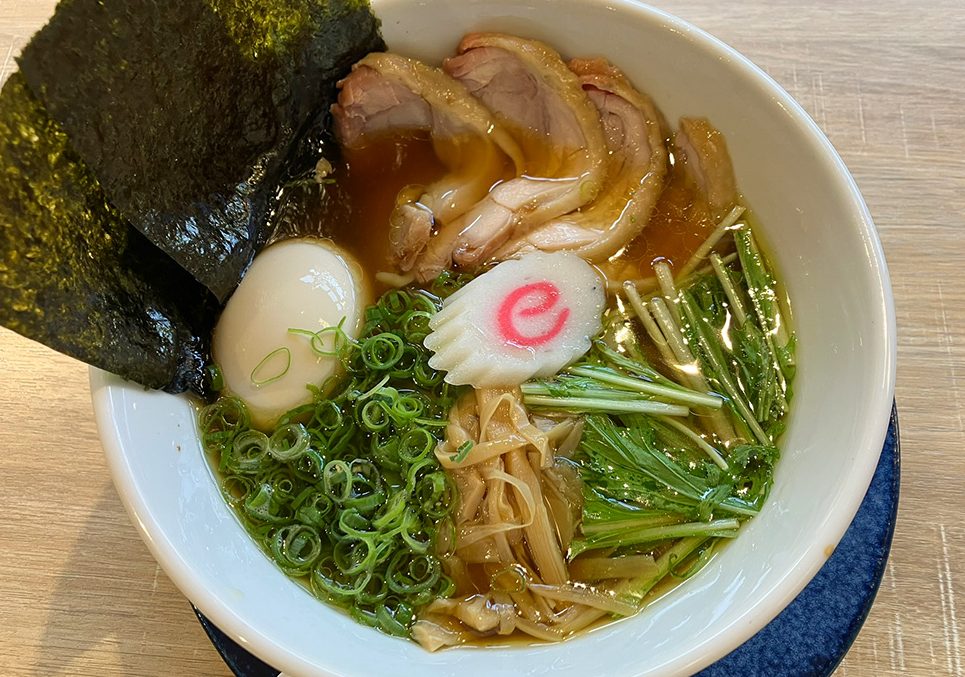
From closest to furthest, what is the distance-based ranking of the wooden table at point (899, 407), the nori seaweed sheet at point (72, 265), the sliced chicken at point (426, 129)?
the nori seaweed sheet at point (72, 265)
the wooden table at point (899, 407)
the sliced chicken at point (426, 129)

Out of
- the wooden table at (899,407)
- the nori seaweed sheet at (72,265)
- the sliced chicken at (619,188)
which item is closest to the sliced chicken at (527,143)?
the sliced chicken at (619,188)

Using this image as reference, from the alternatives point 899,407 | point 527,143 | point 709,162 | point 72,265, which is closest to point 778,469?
point 899,407

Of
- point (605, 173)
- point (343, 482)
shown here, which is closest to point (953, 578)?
point (605, 173)

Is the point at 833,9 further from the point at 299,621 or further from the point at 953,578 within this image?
the point at 299,621

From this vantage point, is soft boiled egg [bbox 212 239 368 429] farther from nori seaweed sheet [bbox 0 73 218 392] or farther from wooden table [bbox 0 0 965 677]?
wooden table [bbox 0 0 965 677]

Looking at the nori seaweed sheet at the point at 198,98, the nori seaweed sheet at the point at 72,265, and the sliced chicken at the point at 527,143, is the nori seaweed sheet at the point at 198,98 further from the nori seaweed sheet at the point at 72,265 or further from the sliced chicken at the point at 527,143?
the sliced chicken at the point at 527,143

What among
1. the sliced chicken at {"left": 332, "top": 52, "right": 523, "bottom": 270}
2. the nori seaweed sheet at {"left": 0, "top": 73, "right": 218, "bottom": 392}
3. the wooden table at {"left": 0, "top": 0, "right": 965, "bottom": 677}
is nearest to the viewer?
the nori seaweed sheet at {"left": 0, "top": 73, "right": 218, "bottom": 392}

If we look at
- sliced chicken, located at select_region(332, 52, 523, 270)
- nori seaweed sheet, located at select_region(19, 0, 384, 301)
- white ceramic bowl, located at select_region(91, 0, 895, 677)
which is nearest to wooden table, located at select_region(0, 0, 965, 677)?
white ceramic bowl, located at select_region(91, 0, 895, 677)
